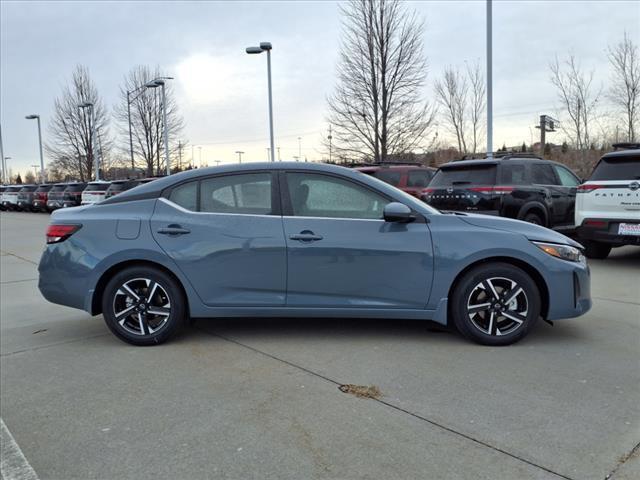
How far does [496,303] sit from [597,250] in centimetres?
563

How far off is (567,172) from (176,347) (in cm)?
865

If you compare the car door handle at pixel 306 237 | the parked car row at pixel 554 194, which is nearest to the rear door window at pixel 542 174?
the parked car row at pixel 554 194

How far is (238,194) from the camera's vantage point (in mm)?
4707

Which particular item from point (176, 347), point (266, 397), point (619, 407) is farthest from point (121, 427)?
point (619, 407)

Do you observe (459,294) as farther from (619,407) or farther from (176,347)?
(176,347)

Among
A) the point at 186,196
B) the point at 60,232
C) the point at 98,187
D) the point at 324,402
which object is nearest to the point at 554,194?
the point at 186,196

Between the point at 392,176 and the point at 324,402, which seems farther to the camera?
the point at 392,176

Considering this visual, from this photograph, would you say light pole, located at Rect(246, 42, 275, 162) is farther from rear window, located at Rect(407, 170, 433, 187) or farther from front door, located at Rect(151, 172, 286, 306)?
front door, located at Rect(151, 172, 286, 306)

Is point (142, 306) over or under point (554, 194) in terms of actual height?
under

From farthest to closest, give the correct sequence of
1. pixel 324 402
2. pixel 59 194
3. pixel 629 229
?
pixel 59 194 < pixel 629 229 < pixel 324 402

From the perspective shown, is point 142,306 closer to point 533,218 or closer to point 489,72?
point 533,218

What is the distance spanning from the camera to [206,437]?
3074 millimetres

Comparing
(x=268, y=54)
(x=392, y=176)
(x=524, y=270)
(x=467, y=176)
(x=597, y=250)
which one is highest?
(x=268, y=54)

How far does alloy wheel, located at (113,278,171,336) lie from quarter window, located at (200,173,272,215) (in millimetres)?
806
